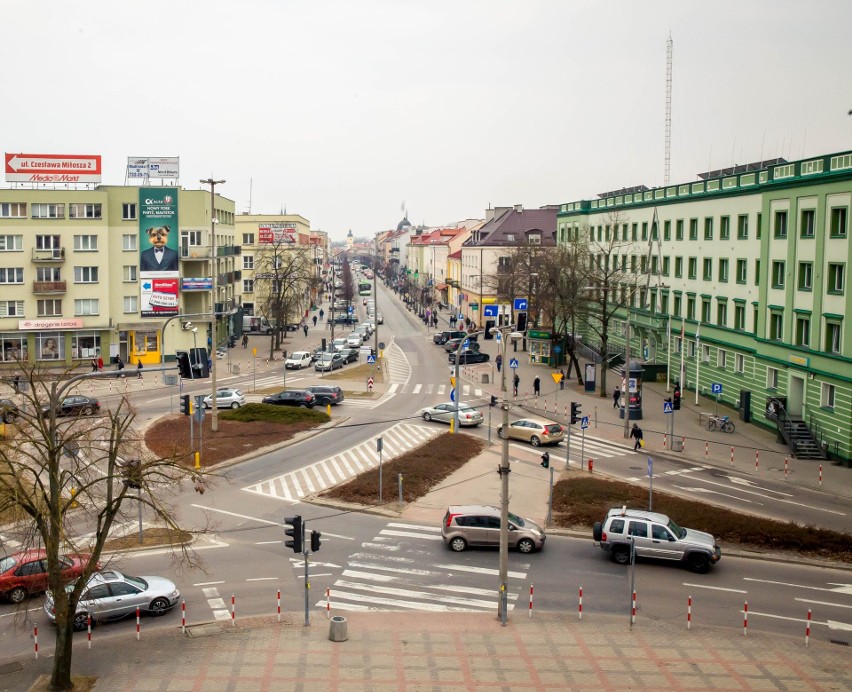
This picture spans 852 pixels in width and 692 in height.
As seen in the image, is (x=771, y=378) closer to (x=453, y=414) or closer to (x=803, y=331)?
(x=803, y=331)

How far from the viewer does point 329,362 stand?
226 feet

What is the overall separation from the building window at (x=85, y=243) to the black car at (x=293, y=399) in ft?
77.8

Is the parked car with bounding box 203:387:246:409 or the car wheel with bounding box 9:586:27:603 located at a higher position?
the parked car with bounding box 203:387:246:409

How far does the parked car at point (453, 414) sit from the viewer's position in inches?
1849

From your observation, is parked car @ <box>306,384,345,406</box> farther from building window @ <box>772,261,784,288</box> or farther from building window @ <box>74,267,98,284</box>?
building window @ <box>772,261,784,288</box>

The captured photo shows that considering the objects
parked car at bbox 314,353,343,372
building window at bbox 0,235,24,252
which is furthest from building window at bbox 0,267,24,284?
parked car at bbox 314,353,343,372

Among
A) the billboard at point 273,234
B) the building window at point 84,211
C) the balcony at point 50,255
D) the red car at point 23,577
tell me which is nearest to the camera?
the red car at point 23,577

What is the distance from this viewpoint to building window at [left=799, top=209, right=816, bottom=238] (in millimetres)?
41531

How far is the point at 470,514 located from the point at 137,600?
9913mm

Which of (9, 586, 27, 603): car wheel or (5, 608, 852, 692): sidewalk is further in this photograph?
(9, 586, 27, 603): car wheel

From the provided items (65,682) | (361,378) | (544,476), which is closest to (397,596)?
(65,682)

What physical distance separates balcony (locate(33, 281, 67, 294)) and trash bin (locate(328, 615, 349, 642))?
171 feet

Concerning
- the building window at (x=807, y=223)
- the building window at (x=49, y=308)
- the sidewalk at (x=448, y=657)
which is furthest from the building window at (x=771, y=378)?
the building window at (x=49, y=308)

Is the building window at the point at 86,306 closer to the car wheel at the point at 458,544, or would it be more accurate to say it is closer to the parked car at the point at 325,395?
the parked car at the point at 325,395
